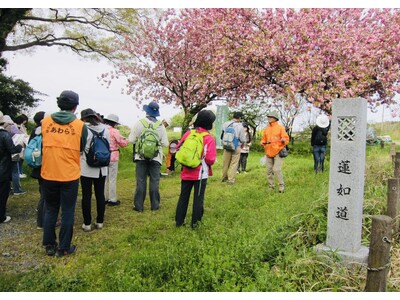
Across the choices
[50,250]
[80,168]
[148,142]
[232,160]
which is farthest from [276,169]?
[50,250]

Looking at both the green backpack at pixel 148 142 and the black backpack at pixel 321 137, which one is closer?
the green backpack at pixel 148 142

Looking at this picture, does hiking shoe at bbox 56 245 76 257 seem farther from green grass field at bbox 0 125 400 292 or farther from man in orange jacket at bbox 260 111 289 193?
man in orange jacket at bbox 260 111 289 193

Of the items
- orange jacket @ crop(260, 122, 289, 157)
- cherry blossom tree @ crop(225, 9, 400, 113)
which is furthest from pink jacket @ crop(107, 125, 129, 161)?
cherry blossom tree @ crop(225, 9, 400, 113)

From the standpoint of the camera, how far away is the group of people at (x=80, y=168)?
12.6 feet

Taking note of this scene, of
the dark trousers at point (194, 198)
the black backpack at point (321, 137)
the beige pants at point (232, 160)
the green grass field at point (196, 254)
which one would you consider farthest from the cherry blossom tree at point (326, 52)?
the dark trousers at point (194, 198)

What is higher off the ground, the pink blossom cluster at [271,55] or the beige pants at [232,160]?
the pink blossom cluster at [271,55]

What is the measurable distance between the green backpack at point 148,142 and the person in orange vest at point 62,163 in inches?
66.7

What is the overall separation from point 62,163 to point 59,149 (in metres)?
0.17

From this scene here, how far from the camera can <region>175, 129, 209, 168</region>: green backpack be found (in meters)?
4.61

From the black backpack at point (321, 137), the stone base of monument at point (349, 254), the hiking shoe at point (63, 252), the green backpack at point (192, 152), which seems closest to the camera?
the stone base of monument at point (349, 254)

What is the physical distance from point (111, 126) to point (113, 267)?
3301 mm

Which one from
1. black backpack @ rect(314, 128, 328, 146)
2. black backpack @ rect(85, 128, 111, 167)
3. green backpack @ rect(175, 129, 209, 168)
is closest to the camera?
black backpack @ rect(85, 128, 111, 167)

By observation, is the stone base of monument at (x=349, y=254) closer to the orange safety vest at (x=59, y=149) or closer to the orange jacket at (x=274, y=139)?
the orange safety vest at (x=59, y=149)

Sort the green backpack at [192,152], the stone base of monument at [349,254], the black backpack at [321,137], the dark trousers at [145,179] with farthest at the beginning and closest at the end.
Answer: the black backpack at [321,137] < the dark trousers at [145,179] < the green backpack at [192,152] < the stone base of monument at [349,254]
